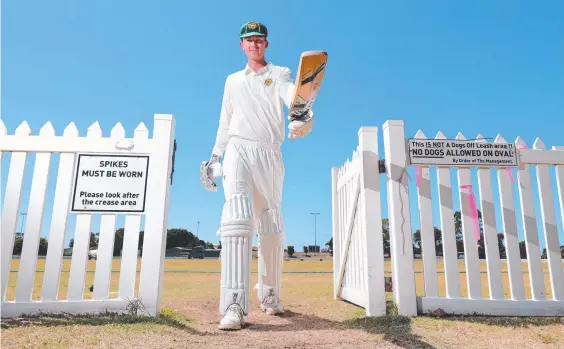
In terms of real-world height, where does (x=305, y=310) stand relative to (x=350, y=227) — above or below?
below

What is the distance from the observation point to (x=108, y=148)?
4207mm

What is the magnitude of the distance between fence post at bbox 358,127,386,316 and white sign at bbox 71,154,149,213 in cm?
231

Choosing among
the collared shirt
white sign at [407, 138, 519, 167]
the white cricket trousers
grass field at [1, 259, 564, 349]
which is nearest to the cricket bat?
the collared shirt

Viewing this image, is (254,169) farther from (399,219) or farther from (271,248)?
(399,219)

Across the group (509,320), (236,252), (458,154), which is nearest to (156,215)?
(236,252)

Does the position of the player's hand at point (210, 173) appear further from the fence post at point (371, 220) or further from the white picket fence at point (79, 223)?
the fence post at point (371, 220)

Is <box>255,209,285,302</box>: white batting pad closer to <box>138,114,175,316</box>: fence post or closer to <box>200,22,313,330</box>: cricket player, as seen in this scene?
<box>200,22,313,330</box>: cricket player

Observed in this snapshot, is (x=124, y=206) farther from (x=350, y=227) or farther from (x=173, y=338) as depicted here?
(x=350, y=227)

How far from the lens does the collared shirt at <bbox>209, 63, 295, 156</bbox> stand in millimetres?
4004

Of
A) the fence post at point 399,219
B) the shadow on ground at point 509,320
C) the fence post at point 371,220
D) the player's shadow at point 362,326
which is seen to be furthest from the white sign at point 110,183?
the shadow on ground at point 509,320

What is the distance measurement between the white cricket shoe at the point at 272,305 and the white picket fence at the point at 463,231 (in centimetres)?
93

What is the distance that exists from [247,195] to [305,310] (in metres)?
1.68

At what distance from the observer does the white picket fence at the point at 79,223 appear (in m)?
3.92

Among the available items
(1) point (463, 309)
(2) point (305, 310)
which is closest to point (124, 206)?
(2) point (305, 310)
